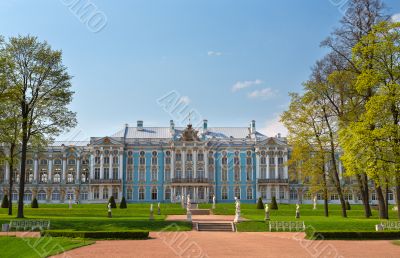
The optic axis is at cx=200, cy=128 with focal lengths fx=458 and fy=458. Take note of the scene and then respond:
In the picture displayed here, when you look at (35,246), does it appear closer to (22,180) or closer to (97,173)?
(22,180)

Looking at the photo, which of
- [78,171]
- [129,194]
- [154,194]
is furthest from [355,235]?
[78,171]

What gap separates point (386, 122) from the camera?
23.4 m

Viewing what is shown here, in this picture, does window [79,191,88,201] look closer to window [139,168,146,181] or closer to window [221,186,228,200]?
window [139,168,146,181]

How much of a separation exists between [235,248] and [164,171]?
51.4 metres

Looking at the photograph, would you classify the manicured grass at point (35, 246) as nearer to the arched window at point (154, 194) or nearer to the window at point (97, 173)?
the arched window at point (154, 194)

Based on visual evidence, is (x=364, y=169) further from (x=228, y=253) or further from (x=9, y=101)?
(x=9, y=101)

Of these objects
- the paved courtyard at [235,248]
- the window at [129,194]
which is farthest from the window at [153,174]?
the paved courtyard at [235,248]

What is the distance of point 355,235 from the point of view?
2200cm

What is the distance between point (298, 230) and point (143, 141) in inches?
1827

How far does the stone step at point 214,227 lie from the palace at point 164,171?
39.1 meters

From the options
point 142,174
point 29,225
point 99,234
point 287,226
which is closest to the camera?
point 99,234

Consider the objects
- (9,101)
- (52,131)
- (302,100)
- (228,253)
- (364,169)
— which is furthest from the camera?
(302,100)

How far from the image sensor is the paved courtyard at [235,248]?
16125 millimetres

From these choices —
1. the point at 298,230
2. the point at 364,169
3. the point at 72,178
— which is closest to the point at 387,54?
the point at 364,169
